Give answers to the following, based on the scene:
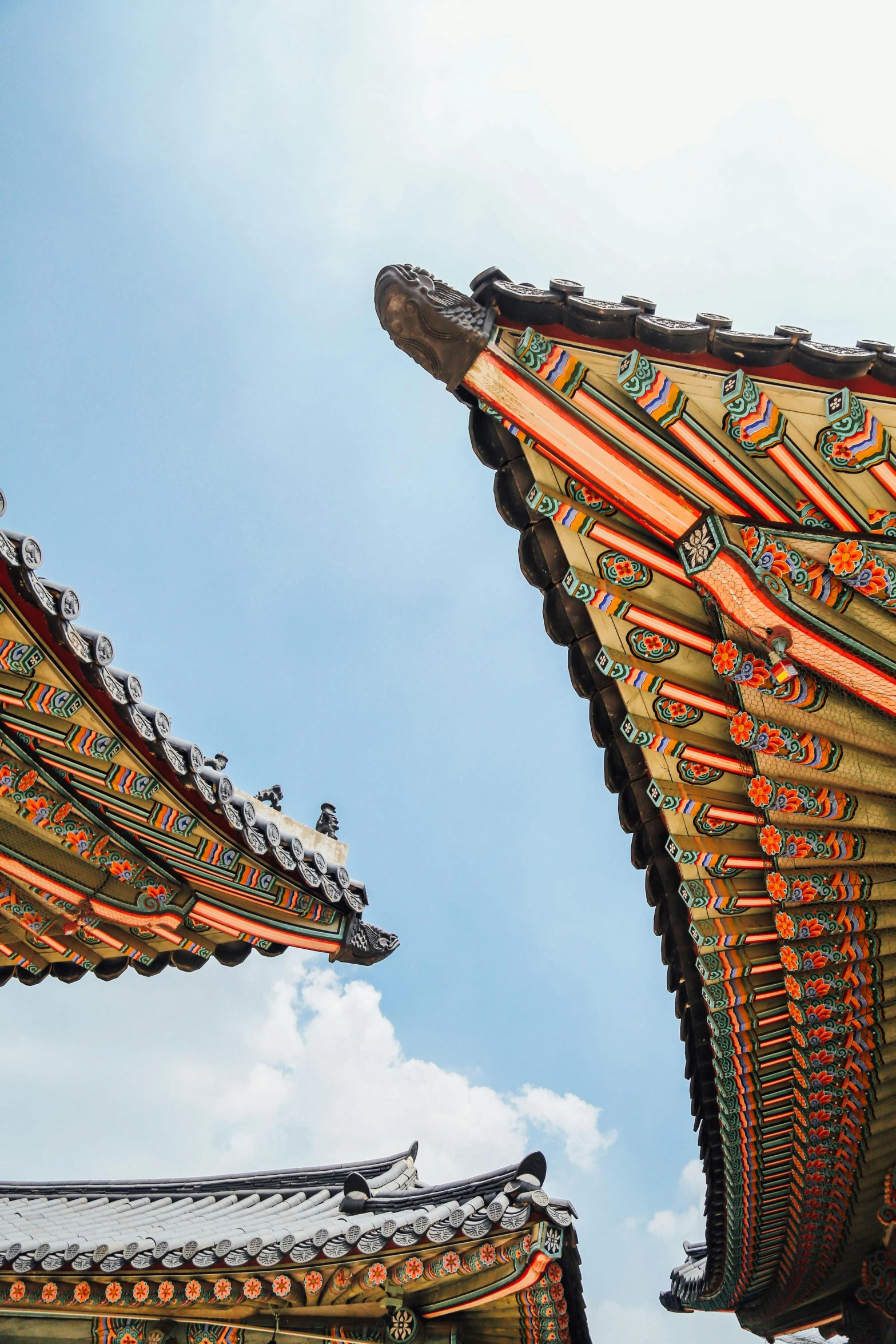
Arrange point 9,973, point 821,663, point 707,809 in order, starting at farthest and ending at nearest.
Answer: point 9,973 < point 707,809 < point 821,663

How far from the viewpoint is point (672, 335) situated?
4.85 meters

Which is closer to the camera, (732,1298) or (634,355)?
(634,355)

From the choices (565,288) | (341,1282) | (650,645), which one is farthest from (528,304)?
(341,1282)

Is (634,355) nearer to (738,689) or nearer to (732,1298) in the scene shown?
(738,689)

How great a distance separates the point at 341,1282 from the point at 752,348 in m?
6.16

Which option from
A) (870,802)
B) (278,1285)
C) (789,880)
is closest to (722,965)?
(789,880)

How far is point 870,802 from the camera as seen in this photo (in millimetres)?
6668

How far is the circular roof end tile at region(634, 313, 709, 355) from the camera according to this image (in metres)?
4.84

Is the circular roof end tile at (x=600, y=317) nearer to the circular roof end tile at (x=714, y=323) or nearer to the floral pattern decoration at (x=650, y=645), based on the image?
the circular roof end tile at (x=714, y=323)

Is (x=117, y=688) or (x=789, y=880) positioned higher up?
(x=117, y=688)

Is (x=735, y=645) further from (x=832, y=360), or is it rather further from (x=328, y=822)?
(x=328, y=822)

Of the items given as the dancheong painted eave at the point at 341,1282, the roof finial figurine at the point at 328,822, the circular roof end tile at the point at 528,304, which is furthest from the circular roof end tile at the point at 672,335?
the roof finial figurine at the point at 328,822

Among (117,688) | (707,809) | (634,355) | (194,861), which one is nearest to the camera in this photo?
(634,355)

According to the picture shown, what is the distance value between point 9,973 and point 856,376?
8626 mm
